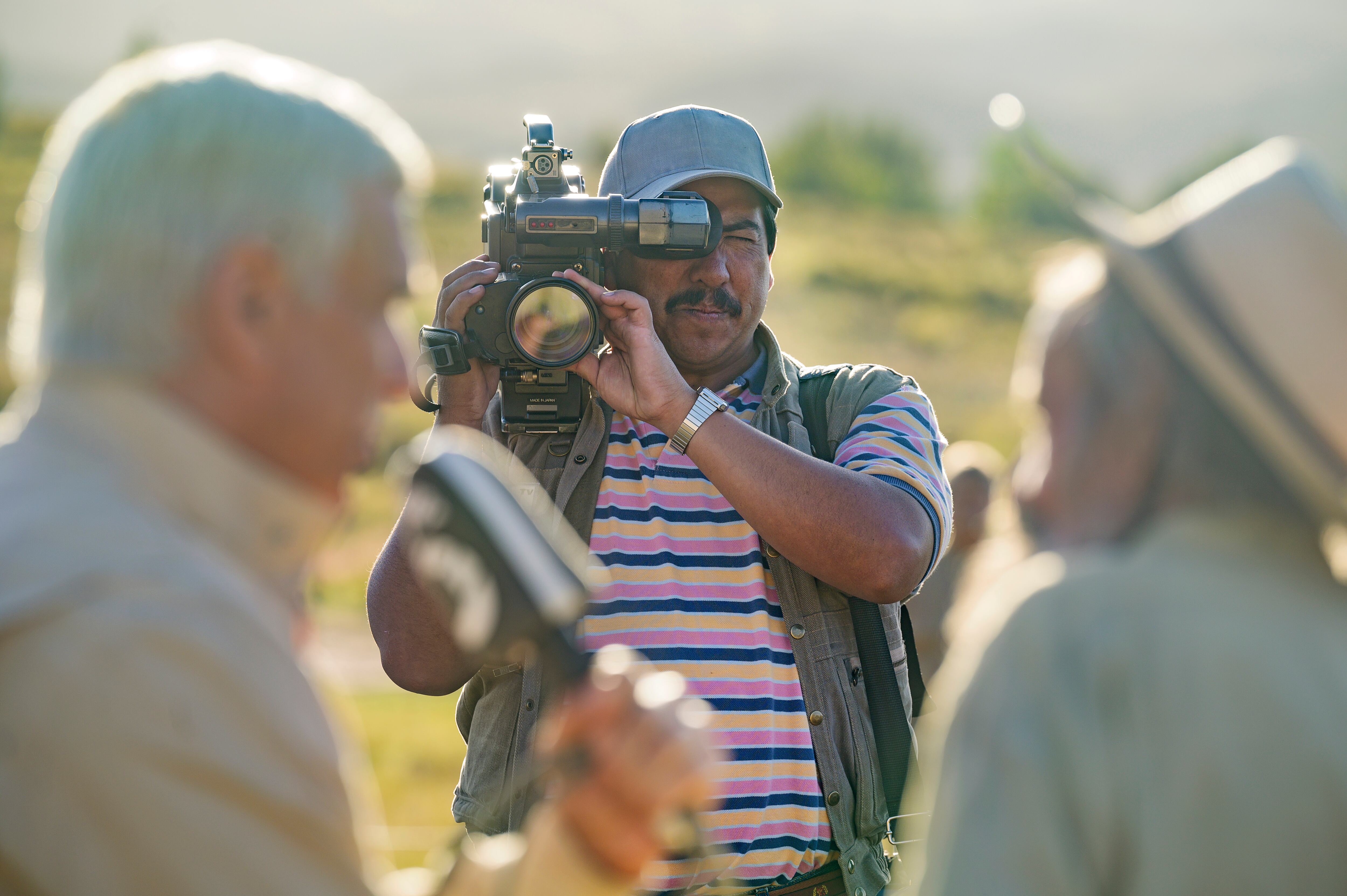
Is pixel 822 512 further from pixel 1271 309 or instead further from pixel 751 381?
pixel 1271 309

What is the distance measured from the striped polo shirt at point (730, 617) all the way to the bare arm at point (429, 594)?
311 millimetres

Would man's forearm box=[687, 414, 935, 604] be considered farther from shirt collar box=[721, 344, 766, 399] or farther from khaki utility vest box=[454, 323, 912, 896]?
shirt collar box=[721, 344, 766, 399]

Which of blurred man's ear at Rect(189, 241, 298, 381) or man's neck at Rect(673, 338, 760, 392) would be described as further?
man's neck at Rect(673, 338, 760, 392)

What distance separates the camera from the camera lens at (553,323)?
8.68ft

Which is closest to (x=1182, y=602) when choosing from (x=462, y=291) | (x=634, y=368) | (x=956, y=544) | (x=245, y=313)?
(x=245, y=313)

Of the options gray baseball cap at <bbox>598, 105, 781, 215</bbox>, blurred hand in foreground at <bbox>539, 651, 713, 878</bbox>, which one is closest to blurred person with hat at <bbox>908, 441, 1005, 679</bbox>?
gray baseball cap at <bbox>598, 105, 781, 215</bbox>

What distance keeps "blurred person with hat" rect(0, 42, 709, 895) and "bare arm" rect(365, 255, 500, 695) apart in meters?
1.26

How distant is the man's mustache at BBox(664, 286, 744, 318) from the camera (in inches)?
109

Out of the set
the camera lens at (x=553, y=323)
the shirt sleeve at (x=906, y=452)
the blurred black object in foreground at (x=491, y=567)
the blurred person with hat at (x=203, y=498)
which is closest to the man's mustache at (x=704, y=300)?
the camera lens at (x=553, y=323)

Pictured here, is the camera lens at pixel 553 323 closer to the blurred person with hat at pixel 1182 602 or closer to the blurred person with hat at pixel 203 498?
the blurred person with hat at pixel 203 498

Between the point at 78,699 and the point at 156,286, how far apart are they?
0.39 meters

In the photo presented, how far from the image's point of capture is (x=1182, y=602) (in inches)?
44.5

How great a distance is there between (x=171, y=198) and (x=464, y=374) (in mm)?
1533

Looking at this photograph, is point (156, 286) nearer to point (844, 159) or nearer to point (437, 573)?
point (437, 573)
